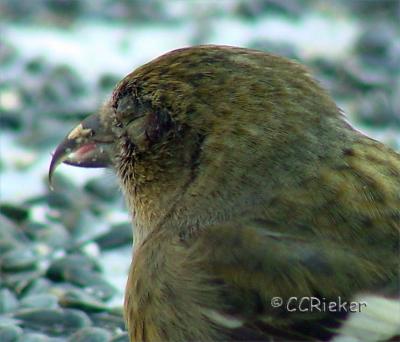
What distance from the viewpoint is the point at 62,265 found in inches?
205

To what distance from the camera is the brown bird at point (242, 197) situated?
3658mm

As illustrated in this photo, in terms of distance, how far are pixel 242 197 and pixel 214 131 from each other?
0.86ft

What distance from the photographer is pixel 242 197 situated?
392 centimetres

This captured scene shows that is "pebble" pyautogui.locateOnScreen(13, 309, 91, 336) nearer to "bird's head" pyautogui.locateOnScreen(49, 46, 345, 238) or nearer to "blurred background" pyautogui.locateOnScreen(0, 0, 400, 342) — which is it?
"blurred background" pyautogui.locateOnScreen(0, 0, 400, 342)

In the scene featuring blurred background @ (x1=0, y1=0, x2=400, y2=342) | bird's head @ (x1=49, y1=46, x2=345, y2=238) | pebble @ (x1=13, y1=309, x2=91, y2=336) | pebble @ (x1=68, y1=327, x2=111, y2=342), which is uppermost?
blurred background @ (x1=0, y1=0, x2=400, y2=342)

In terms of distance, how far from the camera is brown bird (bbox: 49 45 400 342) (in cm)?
366

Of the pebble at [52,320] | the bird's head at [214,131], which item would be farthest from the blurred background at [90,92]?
the bird's head at [214,131]

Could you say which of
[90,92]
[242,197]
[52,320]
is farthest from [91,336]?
[90,92]

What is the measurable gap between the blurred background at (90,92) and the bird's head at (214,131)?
1.18 feet

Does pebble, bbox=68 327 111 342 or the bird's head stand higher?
the bird's head

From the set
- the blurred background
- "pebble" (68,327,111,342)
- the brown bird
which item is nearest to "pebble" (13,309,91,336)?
the blurred background

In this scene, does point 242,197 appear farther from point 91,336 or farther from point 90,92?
point 90,92

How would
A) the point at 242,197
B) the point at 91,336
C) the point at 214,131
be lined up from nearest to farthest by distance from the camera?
the point at 242,197 → the point at 214,131 → the point at 91,336

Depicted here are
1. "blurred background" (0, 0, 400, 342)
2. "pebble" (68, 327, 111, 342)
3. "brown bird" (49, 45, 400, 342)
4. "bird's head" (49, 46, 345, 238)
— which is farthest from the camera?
"blurred background" (0, 0, 400, 342)
